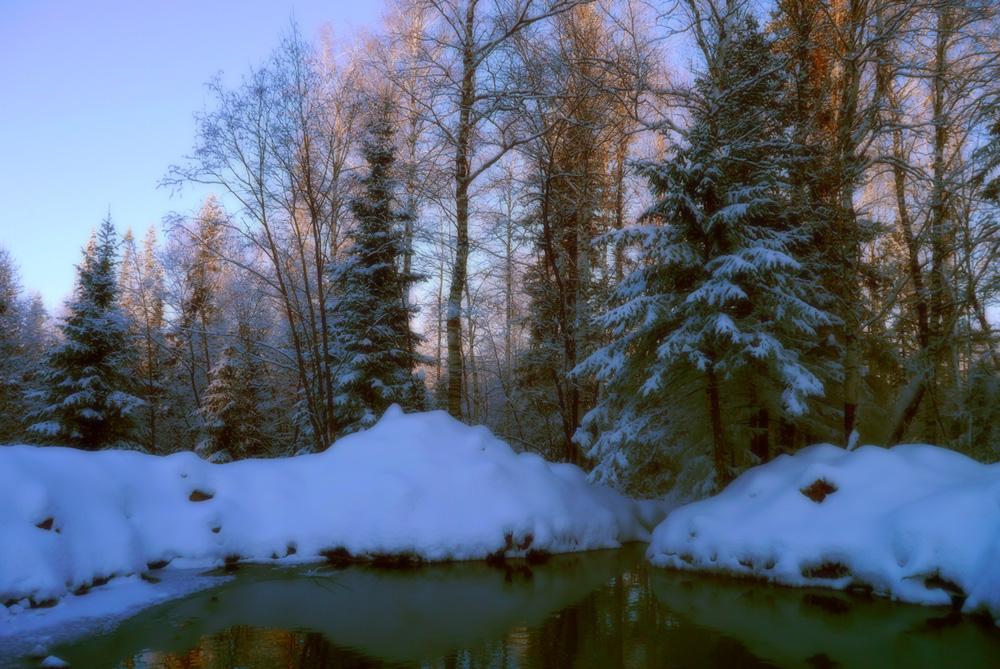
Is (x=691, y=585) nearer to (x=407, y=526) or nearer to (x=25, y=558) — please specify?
(x=407, y=526)

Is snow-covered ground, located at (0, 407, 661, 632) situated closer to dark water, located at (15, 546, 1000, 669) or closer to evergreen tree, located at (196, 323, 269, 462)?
dark water, located at (15, 546, 1000, 669)

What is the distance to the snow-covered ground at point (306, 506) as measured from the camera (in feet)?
25.0

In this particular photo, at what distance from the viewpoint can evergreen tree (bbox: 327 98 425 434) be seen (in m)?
16.0

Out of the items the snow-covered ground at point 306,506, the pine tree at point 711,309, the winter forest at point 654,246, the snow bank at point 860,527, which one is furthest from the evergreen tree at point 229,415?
the snow bank at point 860,527

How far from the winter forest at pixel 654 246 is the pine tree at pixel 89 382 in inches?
2.8

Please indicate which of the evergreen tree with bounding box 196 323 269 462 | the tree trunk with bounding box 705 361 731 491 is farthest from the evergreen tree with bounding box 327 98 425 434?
the tree trunk with bounding box 705 361 731 491

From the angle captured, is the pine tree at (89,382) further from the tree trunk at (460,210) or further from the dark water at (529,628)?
the dark water at (529,628)

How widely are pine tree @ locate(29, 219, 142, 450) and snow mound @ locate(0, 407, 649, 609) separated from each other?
811cm

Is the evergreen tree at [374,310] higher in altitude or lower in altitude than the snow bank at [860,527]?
higher

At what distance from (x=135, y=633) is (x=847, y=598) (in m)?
8.29

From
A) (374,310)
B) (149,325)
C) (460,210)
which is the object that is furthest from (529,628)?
(149,325)

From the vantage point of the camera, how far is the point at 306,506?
10609 mm

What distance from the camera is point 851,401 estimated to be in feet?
36.8

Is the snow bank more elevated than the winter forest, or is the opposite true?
the winter forest
